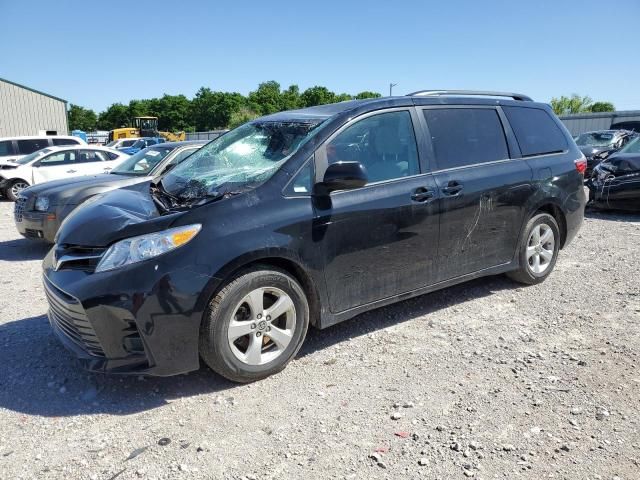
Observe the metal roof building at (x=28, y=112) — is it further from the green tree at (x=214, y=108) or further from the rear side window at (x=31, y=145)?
the green tree at (x=214, y=108)

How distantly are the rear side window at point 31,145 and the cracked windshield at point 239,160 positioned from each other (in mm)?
14089

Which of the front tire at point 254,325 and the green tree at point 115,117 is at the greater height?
the green tree at point 115,117

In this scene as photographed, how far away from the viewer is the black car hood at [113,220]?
3074mm

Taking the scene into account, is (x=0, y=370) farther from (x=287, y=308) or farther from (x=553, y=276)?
(x=553, y=276)

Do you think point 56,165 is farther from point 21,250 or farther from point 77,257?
point 77,257

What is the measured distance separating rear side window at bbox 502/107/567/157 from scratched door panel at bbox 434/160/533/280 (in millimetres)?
309

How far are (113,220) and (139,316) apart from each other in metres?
0.74

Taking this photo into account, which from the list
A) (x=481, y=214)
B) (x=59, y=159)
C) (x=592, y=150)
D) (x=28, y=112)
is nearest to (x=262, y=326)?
(x=481, y=214)

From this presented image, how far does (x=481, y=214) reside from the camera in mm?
4316

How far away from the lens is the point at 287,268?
3389 mm

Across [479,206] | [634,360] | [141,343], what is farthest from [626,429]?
[141,343]

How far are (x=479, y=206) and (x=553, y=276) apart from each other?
5.85 ft

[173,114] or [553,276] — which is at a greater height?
[173,114]

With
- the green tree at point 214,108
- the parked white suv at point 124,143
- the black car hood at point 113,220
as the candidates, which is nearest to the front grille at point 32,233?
the black car hood at point 113,220
